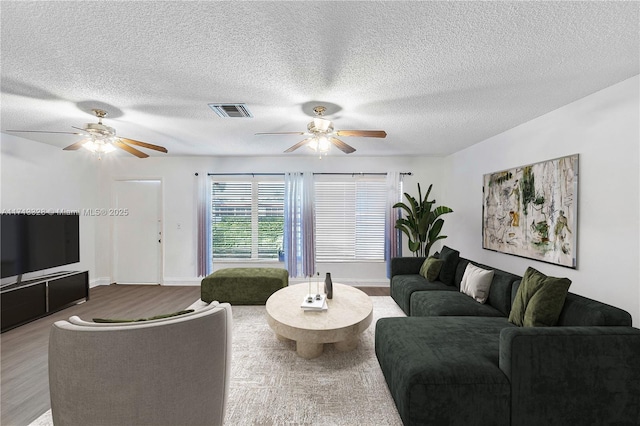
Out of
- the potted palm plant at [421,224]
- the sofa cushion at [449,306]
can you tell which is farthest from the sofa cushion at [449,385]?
the potted palm plant at [421,224]

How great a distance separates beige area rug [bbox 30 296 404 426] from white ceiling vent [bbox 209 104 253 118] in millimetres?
2393

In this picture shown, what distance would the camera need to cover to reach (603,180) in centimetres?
232

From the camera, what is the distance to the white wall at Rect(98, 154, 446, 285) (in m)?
5.36

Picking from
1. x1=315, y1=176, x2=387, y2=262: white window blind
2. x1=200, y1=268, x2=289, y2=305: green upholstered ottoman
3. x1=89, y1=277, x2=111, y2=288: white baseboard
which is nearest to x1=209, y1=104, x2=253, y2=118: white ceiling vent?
x1=200, y1=268, x2=289, y2=305: green upholstered ottoman

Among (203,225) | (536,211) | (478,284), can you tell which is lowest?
(478,284)

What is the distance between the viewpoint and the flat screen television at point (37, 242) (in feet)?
11.5

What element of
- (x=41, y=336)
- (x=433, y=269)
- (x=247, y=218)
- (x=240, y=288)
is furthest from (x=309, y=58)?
(x=41, y=336)

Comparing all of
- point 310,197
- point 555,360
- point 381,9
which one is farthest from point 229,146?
point 555,360

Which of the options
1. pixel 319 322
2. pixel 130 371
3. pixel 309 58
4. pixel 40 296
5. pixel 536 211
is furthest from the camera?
pixel 40 296

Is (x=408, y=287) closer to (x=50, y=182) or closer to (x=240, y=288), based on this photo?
(x=240, y=288)

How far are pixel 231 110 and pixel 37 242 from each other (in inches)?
136

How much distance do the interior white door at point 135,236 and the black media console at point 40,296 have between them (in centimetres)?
107

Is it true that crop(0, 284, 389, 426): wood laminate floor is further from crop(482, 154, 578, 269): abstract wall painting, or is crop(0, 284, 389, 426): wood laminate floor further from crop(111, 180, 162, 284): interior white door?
crop(482, 154, 578, 269): abstract wall painting

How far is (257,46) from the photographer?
173cm
